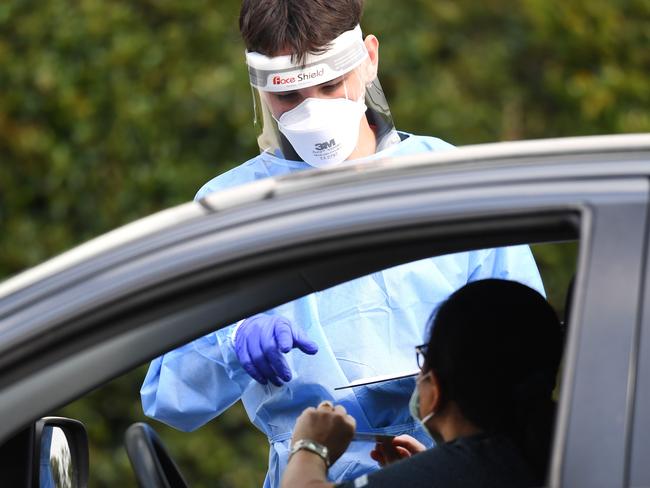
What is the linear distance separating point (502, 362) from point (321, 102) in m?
1.22

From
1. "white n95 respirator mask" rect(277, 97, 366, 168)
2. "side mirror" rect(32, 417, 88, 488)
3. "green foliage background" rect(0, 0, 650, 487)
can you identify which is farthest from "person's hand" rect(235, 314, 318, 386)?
"green foliage background" rect(0, 0, 650, 487)

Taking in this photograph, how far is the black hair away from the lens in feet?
7.79

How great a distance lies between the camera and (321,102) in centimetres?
339

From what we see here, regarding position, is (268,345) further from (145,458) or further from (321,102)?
(321,102)

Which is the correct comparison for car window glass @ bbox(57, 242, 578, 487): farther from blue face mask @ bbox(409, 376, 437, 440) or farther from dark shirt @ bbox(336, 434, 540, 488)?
dark shirt @ bbox(336, 434, 540, 488)

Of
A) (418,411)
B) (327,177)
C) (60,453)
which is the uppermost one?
(327,177)

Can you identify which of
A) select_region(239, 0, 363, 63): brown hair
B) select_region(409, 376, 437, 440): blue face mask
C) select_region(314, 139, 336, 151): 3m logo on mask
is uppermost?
select_region(239, 0, 363, 63): brown hair

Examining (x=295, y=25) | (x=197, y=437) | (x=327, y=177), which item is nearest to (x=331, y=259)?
(x=327, y=177)

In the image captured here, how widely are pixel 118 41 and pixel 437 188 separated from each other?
573cm

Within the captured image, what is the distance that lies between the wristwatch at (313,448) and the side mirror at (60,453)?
1.65ft

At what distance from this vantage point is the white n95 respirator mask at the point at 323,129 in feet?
11.0

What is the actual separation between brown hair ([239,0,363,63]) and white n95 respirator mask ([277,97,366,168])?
14cm

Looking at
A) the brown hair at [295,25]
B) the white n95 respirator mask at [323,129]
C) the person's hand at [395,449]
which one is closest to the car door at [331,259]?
the person's hand at [395,449]

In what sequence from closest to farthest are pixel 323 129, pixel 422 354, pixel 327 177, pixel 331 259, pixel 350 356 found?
pixel 331 259
pixel 327 177
pixel 422 354
pixel 350 356
pixel 323 129
